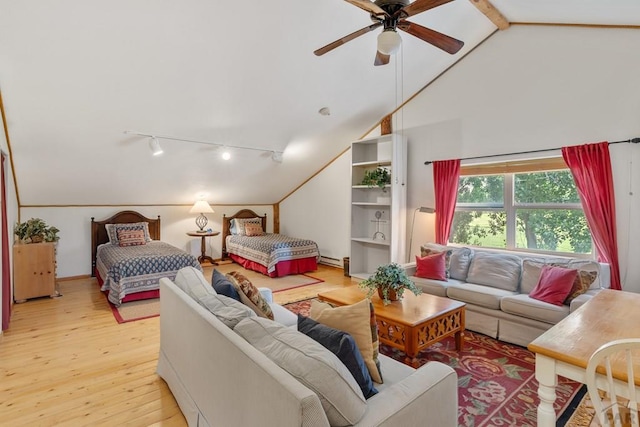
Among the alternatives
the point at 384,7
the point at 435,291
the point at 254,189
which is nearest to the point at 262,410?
the point at 384,7

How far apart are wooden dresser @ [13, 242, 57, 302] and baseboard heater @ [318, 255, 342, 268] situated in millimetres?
4297

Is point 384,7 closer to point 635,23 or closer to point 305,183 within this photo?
point 635,23

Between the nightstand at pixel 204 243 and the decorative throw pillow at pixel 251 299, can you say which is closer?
the decorative throw pillow at pixel 251 299

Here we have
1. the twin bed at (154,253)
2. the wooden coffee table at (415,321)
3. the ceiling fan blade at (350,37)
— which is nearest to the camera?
the ceiling fan blade at (350,37)

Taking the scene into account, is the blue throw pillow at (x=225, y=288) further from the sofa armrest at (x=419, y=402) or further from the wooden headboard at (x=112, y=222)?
the wooden headboard at (x=112, y=222)

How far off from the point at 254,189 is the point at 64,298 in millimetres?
3503

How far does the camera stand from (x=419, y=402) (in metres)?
1.32

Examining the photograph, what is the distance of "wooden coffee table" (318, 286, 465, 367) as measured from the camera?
98.7 inches

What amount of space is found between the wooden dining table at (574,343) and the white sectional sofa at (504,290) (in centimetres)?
110

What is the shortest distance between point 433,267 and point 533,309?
111 centimetres

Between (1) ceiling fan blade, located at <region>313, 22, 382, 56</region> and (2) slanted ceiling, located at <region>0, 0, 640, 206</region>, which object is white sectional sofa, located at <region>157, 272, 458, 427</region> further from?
(2) slanted ceiling, located at <region>0, 0, 640, 206</region>

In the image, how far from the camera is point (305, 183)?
705 centimetres

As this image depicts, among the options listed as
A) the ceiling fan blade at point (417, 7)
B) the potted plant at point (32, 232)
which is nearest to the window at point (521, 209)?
the ceiling fan blade at point (417, 7)

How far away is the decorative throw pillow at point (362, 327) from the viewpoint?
63.3 inches
